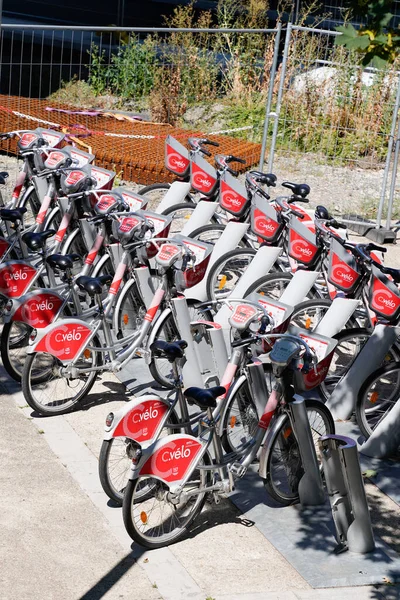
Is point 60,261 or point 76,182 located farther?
point 76,182

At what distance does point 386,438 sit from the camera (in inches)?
237

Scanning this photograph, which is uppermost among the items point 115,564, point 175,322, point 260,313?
point 260,313

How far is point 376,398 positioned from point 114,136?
670cm

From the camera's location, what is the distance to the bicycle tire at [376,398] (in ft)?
20.1

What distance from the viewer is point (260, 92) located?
14.5m

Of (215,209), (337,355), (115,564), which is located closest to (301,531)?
(115,564)

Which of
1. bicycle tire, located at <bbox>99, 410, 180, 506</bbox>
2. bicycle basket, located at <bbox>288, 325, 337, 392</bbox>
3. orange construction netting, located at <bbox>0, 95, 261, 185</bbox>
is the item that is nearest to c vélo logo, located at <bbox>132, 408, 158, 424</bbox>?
bicycle tire, located at <bbox>99, 410, 180, 506</bbox>

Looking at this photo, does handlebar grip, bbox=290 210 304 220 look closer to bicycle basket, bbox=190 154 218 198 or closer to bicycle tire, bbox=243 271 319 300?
bicycle tire, bbox=243 271 319 300

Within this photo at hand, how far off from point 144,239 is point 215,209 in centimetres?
220

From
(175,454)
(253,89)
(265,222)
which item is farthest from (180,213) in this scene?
(253,89)

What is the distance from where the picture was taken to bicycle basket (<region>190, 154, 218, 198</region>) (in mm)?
8906

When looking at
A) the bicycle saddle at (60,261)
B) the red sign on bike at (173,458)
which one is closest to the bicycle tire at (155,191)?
the bicycle saddle at (60,261)

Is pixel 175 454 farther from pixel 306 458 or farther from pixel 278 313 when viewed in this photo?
pixel 278 313

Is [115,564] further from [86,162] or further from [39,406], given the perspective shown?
[86,162]
